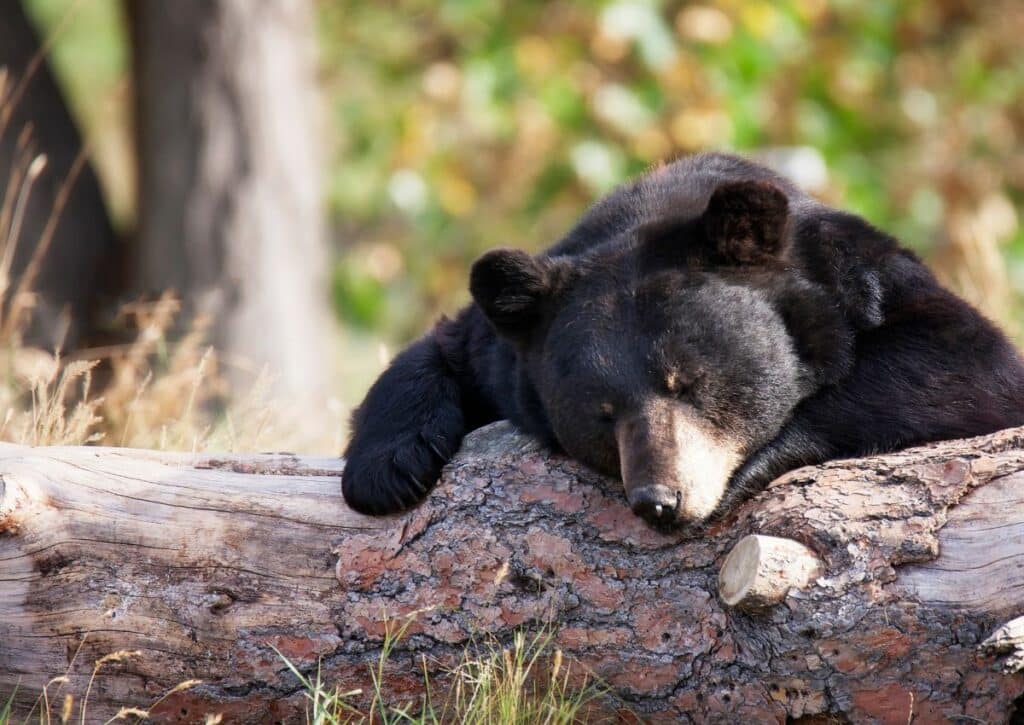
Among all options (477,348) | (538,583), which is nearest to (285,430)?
(477,348)

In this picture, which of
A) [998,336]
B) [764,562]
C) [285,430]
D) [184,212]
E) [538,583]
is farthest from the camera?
[184,212]

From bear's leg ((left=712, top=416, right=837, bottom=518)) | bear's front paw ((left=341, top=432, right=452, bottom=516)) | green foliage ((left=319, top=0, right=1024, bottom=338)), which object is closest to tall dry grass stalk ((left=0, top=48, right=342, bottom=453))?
bear's front paw ((left=341, top=432, right=452, bottom=516))

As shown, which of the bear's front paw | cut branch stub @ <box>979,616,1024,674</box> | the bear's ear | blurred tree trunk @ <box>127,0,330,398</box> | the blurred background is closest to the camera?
cut branch stub @ <box>979,616,1024,674</box>

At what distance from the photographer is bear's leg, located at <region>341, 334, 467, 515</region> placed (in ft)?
10.9

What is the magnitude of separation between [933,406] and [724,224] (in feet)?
2.49

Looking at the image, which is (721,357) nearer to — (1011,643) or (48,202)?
(1011,643)

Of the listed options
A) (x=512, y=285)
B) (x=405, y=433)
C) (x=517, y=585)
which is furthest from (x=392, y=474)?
(x=512, y=285)

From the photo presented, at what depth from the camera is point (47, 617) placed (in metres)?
3.17

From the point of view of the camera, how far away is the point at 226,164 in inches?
322

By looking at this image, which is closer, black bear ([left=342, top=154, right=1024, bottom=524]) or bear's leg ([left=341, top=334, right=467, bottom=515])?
black bear ([left=342, top=154, right=1024, bottom=524])

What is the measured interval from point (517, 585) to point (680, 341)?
0.76m

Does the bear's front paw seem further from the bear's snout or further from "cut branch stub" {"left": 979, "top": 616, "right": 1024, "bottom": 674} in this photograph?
"cut branch stub" {"left": 979, "top": 616, "right": 1024, "bottom": 674}

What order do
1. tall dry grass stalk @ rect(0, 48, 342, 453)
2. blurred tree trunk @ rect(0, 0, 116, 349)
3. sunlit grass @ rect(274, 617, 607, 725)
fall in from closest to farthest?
sunlit grass @ rect(274, 617, 607, 725) < tall dry grass stalk @ rect(0, 48, 342, 453) < blurred tree trunk @ rect(0, 0, 116, 349)

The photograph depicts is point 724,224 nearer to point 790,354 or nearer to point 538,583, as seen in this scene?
point 790,354
